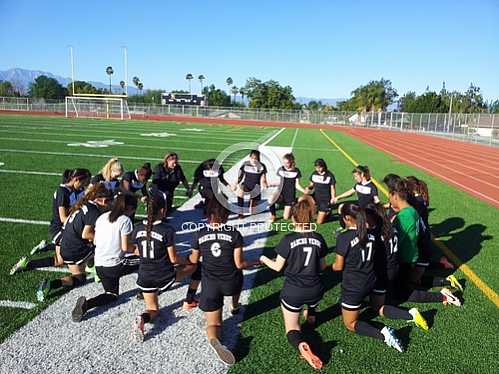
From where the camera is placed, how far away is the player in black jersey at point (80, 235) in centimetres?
455

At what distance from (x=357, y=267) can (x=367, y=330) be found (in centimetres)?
62

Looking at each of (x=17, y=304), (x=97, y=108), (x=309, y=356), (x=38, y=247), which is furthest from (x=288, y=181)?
(x=97, y=108)

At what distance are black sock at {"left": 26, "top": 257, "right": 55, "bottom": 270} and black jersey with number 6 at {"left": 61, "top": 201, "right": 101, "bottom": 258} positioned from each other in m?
0.64

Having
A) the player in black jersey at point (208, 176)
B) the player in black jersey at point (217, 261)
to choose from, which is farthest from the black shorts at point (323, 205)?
the player in black jersey at point (217, 261)

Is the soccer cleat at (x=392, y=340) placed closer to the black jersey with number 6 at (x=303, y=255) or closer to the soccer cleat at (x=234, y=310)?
the black jersey with number 6 at (x=303, y=255)

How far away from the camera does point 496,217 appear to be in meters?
8.88

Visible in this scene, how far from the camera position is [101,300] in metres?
4.16

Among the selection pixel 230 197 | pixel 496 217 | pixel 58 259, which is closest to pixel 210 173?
pixel 230 197

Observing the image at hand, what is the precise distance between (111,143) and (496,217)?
17.4 m

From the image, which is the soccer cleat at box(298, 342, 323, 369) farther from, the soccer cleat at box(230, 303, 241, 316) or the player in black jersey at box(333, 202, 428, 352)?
the soccer cleat at box(230, 303, 241, 316)

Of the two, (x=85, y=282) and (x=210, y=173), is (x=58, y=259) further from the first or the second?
(x=210, y=173)

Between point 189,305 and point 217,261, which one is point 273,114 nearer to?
point 189,305

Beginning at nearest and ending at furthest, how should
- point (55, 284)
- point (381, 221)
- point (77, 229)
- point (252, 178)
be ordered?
point (381, 221) < point (55, 284) < point (77, 229) < point (252, 178)

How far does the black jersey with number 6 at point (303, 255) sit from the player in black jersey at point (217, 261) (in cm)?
45
